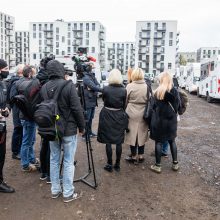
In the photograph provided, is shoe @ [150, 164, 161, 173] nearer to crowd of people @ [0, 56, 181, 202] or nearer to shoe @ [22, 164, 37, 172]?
crowd of people @ [0, 56, 181, 202]

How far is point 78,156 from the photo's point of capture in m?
6.72

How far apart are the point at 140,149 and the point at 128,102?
1.08 meters

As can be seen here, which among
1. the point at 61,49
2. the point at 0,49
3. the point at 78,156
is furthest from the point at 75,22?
the point at 78,156

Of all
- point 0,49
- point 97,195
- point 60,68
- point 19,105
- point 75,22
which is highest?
point 75,22

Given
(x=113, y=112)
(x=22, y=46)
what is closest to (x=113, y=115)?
(x=113, y=112)

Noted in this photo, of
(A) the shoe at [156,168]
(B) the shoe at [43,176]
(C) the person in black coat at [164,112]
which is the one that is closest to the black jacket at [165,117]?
(C) the person in black coat at [164,112]

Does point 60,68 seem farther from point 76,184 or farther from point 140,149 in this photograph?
→ point 140,149

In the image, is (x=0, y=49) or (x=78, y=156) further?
(x=0, y=49)

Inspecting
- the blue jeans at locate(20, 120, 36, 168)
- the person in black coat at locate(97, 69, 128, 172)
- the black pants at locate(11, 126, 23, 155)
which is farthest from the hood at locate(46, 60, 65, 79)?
the black pants at locate(11, 126, 23, 155)

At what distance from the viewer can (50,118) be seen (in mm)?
3986

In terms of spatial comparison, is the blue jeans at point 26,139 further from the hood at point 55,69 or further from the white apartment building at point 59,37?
the white apartment building at point 59,37

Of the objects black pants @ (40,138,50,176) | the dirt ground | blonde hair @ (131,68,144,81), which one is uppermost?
blonde hair @ (131,68,144,81)

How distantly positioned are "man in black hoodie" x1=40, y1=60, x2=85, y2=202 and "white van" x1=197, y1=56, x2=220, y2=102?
15726mm

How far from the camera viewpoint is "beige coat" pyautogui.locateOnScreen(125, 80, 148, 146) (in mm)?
5836
